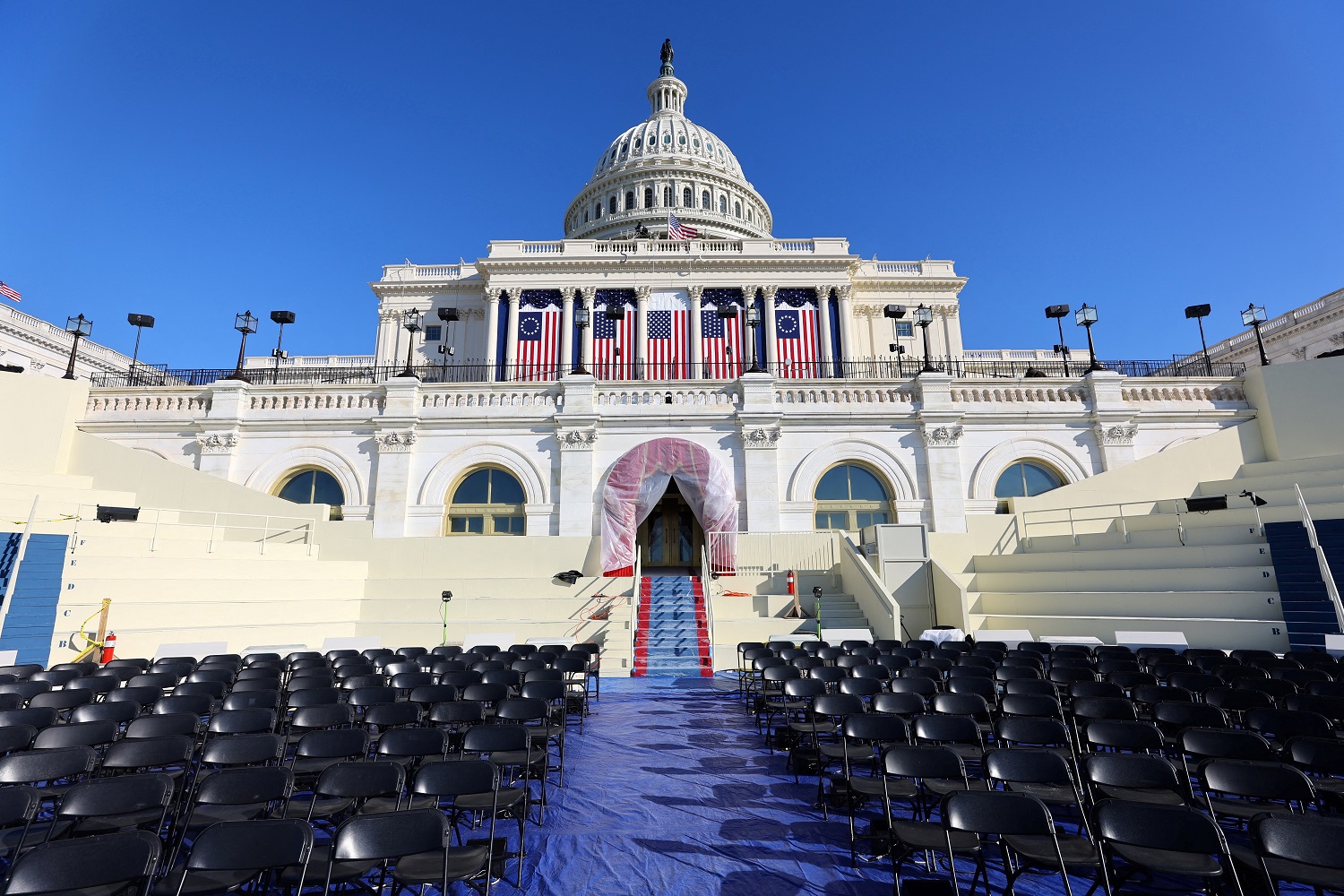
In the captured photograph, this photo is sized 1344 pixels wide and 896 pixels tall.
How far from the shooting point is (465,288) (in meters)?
42.2

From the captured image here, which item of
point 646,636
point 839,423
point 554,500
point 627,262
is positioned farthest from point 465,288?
point 646,636

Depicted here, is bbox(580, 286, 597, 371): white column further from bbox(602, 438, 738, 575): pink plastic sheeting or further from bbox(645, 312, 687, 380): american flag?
bbox(602, 438, 738, 575): pink plastic sheeting

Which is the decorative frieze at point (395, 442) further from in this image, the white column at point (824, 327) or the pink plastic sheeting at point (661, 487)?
the white column at point (824, 327)

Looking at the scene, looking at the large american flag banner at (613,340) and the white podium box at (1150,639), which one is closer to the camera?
the white podium box at (1150,639)

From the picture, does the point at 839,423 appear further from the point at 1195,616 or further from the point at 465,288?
the point at 465,288

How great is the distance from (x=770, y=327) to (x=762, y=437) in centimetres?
1878

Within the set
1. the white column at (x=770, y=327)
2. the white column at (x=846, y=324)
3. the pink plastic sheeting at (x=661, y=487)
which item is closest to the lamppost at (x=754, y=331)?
the white column at (x=770, y=327)

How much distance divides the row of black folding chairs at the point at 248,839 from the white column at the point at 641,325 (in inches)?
1288

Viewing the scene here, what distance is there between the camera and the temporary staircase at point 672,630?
47.8ft

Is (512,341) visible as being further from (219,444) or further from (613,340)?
(219,444)

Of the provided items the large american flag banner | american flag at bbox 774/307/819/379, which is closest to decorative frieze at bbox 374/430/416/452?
the large american flag banner

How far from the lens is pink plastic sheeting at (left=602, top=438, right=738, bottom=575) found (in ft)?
65.4

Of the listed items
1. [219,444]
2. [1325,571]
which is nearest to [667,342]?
[219,444]

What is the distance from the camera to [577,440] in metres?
21.3
